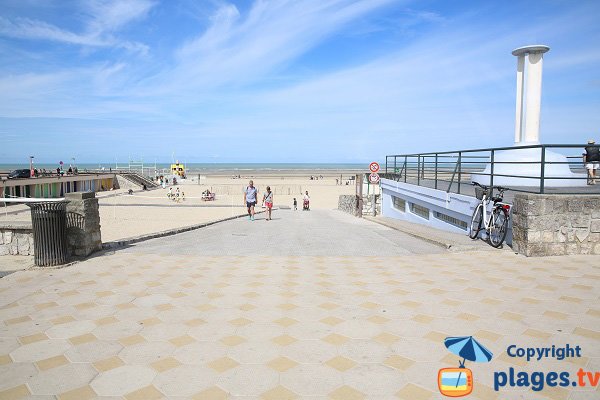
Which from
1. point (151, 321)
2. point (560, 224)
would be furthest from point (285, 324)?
point (560, 224)

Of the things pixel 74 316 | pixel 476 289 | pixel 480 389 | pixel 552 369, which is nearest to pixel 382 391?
pixel 480 389

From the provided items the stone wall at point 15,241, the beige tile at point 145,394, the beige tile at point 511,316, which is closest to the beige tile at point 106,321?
the beige tile at point 145,394

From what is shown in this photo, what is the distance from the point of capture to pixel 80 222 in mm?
7000

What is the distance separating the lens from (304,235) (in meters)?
10.3

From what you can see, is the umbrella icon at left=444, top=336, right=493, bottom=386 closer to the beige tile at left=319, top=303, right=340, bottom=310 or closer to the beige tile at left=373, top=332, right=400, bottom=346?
the beige tile at left=373, top=332, right=400, bottom=346

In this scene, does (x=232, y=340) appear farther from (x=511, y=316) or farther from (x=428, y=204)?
(x=428, y=204)

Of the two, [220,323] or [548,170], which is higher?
[548,170]

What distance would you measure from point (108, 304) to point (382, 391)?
11.6ft

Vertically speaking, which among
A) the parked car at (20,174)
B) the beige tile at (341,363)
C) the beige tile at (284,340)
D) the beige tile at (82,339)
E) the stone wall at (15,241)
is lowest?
the beige tile at (341,363)

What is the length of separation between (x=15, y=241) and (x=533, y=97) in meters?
13.3

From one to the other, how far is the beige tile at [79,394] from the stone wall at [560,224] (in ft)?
22.3

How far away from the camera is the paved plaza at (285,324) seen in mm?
3033

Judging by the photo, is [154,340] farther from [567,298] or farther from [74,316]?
[567,298]

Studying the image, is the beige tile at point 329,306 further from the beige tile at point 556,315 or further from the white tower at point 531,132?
the white tower at point 531,132
